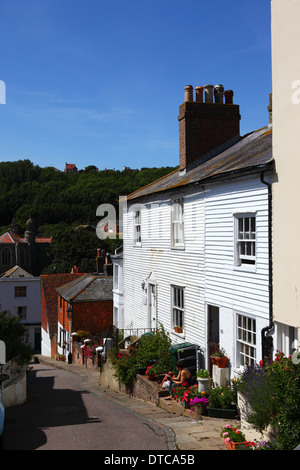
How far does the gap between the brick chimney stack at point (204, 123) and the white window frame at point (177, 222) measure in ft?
6.83

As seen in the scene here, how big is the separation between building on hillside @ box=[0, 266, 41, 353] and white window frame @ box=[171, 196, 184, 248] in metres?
37.1

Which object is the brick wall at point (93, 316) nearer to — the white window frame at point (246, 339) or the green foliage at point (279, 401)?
the white window frame at point (246, 339)

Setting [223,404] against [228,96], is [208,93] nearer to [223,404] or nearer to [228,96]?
[228,96]

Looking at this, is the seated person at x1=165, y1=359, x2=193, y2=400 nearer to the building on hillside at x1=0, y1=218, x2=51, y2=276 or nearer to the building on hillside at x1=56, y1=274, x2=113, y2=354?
the building on hillside at x1=56, y1=274, x2=113, y2=354

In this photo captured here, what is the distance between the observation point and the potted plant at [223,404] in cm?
1030

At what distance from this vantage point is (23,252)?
107 m

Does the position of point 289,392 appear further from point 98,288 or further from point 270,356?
point 98,288

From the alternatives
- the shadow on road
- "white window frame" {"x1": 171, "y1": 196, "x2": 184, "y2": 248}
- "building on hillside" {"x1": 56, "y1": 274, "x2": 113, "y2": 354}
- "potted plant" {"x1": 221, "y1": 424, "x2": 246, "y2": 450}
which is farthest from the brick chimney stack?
"building on hillside" {"x1": 56, "y1": 274, "x2": 113, "y2": 354}

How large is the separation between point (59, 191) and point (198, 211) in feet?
430

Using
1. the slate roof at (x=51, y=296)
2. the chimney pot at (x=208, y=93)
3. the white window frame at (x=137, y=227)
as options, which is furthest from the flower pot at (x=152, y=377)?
the slate roof at (x=51, y=296)

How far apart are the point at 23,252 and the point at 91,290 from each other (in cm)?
7949

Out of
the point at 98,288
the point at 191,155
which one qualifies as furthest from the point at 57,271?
the point at 191,155

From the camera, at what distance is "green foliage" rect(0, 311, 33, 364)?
14.4 m

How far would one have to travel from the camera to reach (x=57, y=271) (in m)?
86.5
